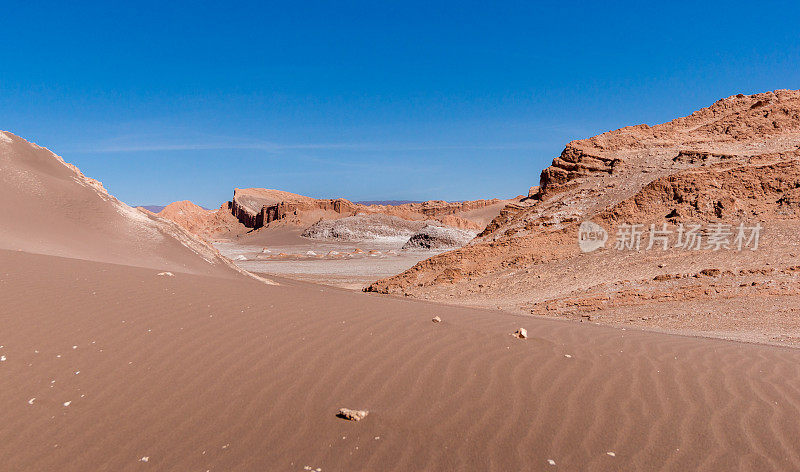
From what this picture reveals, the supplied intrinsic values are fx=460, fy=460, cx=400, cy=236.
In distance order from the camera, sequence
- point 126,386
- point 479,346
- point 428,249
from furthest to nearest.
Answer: point 428,249 → point 479,346 → point 126,386

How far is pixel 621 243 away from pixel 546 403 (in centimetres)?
1338

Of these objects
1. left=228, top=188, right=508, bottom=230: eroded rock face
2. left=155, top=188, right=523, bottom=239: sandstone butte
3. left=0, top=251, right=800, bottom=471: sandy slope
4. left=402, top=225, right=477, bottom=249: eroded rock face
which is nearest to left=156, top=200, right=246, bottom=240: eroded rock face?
left=155, top=188, right=523, bottom=239: sandstone butte

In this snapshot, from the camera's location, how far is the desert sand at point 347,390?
3146 mm

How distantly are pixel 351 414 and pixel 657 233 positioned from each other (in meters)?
14.8

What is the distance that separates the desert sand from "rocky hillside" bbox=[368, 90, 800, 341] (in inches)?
215

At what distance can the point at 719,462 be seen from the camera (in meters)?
3.11

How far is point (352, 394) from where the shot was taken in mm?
3930

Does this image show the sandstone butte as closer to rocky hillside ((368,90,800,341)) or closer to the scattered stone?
rocky hillside ((368,90,800,341))

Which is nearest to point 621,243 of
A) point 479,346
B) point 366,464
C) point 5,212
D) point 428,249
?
point 479,346

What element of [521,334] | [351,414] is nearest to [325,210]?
[521,334]

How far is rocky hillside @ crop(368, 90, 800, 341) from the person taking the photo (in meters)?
11.4

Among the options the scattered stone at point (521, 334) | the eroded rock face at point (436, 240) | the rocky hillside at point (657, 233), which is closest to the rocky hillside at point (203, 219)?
the eroded rock face at point (436, 240)

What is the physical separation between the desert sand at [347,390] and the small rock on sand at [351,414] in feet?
0.15

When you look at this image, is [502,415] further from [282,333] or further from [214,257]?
[214,257]
